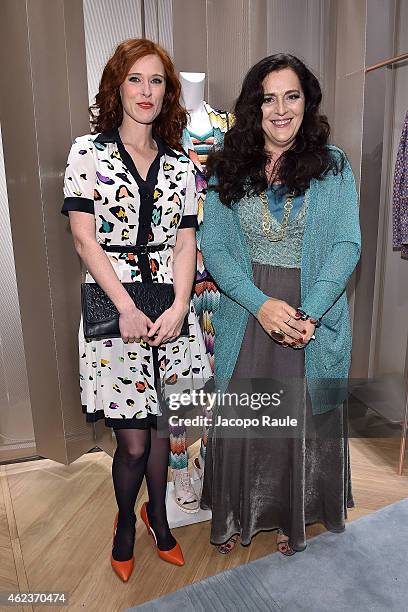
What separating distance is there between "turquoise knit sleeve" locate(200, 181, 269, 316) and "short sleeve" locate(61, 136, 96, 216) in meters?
0.36

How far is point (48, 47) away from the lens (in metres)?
1.93

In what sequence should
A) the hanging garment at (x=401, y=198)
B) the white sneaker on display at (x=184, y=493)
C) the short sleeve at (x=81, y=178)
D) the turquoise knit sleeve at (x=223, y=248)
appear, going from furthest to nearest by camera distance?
the hanging garment at (x=401, y=198), the white sneaker on display at (x=184, y=493), the turquoise knit sleeve at (x=223, y=248), the short sleeve at (x=81, y=178)

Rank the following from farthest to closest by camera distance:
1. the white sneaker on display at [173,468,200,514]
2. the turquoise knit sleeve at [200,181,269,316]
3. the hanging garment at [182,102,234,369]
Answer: the white sneaker on display at [173,468,200,514], the hanging garment at [182,102,234,369], the turquoise knit sleeve at [200,181,269,316]

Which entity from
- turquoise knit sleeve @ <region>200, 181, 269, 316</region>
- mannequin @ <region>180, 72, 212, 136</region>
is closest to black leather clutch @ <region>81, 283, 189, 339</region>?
turquoise knit sleeve @ <region>200, 181, 269, 316</region>

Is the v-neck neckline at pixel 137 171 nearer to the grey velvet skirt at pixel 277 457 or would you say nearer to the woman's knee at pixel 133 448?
the grey velvet skirt at pixel 277 457

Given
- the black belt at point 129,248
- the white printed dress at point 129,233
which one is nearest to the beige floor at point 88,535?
the white printed dress at point 129,233

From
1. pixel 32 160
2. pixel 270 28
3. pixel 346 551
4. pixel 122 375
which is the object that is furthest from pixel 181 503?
pixel 270 28

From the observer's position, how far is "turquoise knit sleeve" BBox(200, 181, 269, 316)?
63.6 inches

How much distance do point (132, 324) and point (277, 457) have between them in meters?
0.67

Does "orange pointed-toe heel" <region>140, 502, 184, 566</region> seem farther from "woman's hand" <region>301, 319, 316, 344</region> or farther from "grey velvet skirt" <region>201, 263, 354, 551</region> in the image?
"woman's hand" <region>301, 319, 316, 344</region>

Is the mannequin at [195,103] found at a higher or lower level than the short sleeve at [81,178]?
higher

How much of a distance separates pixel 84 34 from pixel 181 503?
1822 millimetres

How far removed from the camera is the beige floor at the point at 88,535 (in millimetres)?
1777

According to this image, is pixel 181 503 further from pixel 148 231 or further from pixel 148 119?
pixel 148 119
